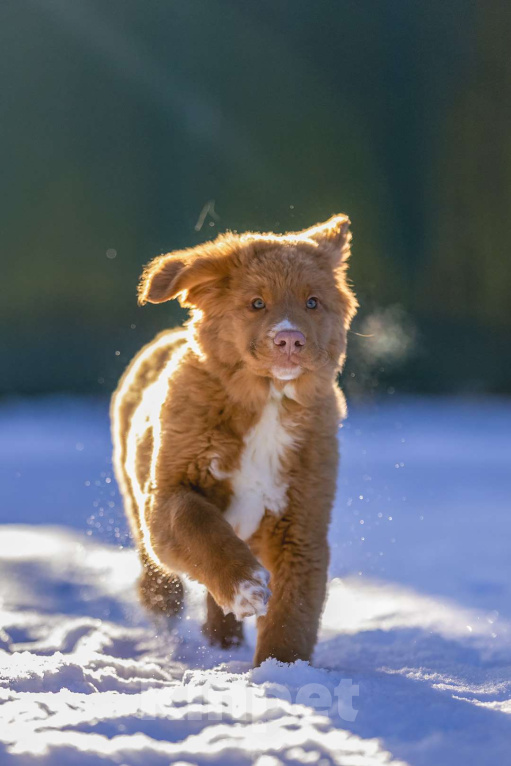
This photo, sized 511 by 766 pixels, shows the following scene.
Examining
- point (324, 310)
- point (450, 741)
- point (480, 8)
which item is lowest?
point (450, 741)

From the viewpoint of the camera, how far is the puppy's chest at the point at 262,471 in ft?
13.0

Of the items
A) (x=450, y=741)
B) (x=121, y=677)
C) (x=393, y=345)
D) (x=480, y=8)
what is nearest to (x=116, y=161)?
(x=393, y=345)

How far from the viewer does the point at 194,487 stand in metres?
3.97

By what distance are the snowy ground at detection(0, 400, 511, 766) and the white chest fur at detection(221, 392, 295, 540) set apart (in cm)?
65

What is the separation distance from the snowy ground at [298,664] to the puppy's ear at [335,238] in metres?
1.78

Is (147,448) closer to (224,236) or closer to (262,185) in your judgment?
(224,236)

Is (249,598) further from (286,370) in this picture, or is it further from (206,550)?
(286,370)

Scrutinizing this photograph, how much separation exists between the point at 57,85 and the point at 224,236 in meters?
8.92

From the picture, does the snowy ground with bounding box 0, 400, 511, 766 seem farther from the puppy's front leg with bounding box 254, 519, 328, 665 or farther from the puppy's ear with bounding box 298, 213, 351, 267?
the puppy's ear with bounding box 298, 213, 351, 267

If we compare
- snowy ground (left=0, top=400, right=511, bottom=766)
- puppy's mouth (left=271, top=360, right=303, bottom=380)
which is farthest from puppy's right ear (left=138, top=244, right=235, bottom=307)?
snowy ground (left=0, top=400, right=511, bottom=766)

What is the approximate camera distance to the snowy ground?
103 inches

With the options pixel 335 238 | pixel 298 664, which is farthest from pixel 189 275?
pixel 298 664

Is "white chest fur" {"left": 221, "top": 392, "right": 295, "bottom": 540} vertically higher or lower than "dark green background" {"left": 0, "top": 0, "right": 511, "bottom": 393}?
lower

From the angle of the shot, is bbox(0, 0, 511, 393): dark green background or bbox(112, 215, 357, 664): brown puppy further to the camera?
bbox(0, 0, 511, 393): dark green background
